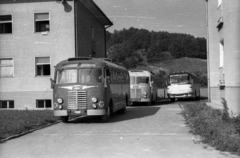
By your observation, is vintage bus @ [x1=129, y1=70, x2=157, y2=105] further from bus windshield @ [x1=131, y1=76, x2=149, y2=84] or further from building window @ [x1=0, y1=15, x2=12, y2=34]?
building window @ [x1=0, y1=15, x2=12, y2=34]

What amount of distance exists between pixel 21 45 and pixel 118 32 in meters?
14.9

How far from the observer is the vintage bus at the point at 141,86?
2648 centimetres

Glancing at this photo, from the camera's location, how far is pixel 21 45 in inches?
918

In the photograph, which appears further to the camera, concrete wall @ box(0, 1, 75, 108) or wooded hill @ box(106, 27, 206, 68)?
wooded hill @ box(106, 27, 206, 68)

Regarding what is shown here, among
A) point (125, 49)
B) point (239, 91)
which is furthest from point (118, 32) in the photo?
point (239, 91)

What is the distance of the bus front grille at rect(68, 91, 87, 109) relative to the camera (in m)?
13.4

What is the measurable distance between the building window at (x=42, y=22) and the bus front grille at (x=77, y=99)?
10.9 meters

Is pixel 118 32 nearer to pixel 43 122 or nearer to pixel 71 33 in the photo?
pixel 71 33

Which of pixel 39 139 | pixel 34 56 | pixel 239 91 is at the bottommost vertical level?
pixel 39 139

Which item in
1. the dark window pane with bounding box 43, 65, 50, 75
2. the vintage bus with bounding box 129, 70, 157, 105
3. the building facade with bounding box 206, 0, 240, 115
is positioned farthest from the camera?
the vintage bus with bounding box 129, 70, 157, 105

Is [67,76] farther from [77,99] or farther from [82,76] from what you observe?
[77,99]

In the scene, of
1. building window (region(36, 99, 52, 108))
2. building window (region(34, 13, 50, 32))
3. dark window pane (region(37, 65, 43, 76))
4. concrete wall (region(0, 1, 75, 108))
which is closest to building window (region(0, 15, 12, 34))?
concrete wall (region(0, 1, 75, 108))

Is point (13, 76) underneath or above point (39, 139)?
above

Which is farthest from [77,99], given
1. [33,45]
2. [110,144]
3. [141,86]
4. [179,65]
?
[179,65]
